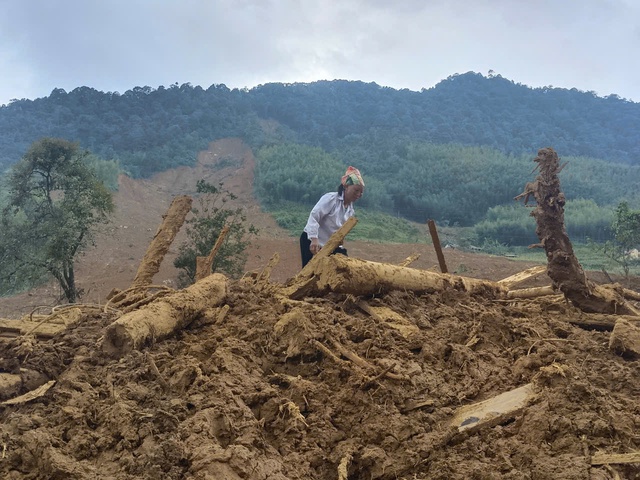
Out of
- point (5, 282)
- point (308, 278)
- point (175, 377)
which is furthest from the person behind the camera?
point (5, 282)

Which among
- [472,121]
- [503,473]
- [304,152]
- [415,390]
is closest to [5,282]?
[415,390]

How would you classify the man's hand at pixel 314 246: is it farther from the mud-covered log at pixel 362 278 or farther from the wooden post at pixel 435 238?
the wooden post at pixel 435 238

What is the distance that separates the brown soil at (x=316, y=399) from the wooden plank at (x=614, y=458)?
3cm

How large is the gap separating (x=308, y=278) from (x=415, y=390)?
1.47 metres

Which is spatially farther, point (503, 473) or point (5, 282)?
point (5, 282)

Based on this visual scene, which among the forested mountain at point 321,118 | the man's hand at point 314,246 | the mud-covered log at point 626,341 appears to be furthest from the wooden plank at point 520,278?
the forested mountain at point 321,118

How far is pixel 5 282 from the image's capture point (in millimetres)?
9531

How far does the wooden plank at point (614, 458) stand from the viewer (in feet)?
6.78

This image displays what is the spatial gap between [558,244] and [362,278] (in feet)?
4.49

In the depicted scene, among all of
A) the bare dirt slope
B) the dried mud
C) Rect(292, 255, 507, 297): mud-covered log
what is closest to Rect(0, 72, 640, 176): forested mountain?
the bare dirt slope

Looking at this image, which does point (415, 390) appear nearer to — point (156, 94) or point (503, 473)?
point (503, 473)

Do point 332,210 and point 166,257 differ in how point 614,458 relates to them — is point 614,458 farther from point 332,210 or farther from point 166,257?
point 166,257

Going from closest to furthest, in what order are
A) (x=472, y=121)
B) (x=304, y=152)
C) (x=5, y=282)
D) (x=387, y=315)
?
(x=387, y=315)
(x=5, y=282)
(x=304, y=152)
(x=472, y=121)

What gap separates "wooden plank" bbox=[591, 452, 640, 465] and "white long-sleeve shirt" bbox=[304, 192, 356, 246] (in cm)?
332
